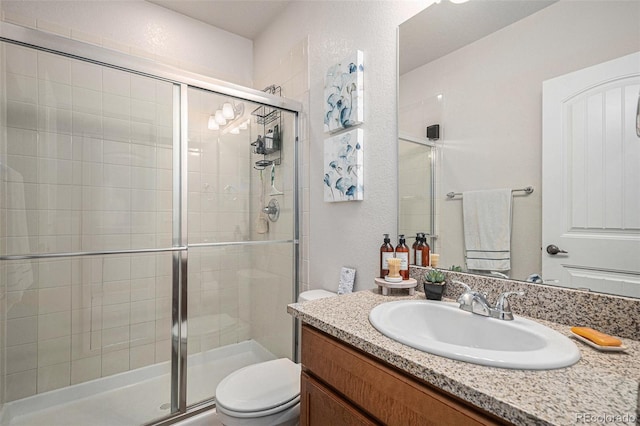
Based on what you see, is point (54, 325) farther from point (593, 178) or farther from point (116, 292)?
point (593, 178)

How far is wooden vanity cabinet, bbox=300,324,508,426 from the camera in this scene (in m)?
0.63

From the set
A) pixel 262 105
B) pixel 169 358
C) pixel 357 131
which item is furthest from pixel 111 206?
pixel 357 131

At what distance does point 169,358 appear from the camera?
175 centimetres

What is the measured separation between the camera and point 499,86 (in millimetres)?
1100

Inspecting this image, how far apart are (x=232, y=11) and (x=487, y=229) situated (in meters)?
2.40

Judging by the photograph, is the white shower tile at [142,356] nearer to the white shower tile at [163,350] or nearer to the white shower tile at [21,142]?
the white shower tile at [163,350]

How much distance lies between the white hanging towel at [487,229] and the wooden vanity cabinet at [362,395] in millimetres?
612

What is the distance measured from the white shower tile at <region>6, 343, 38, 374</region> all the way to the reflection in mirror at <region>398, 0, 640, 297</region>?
86.3 inches

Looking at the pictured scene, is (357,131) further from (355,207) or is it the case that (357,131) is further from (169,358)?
(169,358)

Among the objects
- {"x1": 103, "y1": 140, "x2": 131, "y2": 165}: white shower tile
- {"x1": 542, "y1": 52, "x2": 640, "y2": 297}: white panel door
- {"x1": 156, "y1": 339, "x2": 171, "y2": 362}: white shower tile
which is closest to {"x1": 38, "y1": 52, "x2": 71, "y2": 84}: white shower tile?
{"x1": 103, "y1": 140, "x2": 131, "y2": 165}: white shower tile

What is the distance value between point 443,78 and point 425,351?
3.55 ft

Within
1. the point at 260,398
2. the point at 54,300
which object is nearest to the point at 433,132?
the point at 260,398

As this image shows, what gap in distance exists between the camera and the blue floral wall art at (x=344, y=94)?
160 centimetres

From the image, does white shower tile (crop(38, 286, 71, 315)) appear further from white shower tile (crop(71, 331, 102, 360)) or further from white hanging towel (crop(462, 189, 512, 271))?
white hanging towel (crop(462, 189, 512, 271))
